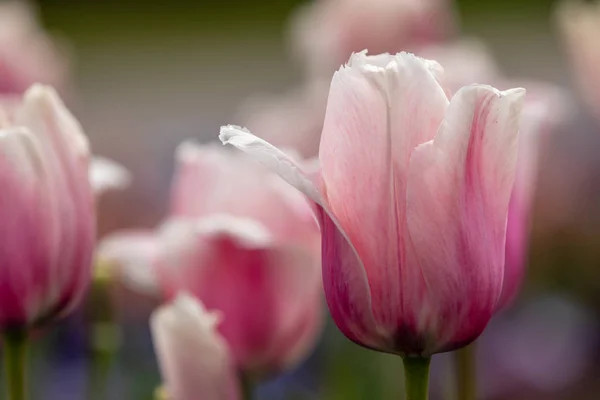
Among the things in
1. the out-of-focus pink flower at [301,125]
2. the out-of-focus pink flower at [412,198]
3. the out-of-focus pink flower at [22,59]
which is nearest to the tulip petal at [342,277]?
the out-of-focus pink flower at [412,198]

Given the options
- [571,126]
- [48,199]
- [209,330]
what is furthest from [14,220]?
[571,126]

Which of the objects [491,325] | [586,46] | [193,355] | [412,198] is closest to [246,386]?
[193,355]

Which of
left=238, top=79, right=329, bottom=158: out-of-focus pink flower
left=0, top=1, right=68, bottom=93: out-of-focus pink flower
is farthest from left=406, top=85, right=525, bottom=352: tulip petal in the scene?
left=0, top=1, right=68, bottom=93: out-of-focus pink flower

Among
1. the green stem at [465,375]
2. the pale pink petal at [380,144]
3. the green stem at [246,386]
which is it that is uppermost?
the pale pink petal at [380,144]

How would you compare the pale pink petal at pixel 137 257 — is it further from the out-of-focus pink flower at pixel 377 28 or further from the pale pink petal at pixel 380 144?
the out-of-focus pink flower at pixel 377 28

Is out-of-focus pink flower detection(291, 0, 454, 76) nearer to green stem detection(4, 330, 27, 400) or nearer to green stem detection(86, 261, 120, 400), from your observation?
green stem detection(86, 261, 120, 400)
